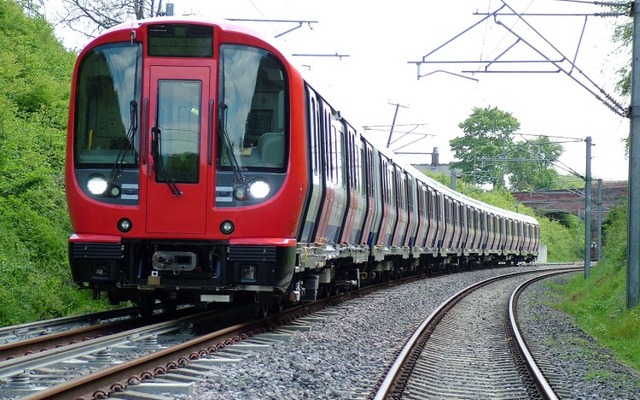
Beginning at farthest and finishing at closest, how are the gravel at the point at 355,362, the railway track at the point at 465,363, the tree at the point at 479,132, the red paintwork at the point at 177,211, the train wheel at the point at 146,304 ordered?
the tree at the point at 479,132 < the train wheel at the point at 146,304 < the red paintwork at the point at 177,211 < the railway track at the point at 465,363 < the gravel at the point at 355,362

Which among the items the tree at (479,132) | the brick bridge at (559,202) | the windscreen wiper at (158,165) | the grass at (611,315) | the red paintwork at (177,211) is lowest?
the grass at (611,315)

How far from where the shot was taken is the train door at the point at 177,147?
33.0 feet

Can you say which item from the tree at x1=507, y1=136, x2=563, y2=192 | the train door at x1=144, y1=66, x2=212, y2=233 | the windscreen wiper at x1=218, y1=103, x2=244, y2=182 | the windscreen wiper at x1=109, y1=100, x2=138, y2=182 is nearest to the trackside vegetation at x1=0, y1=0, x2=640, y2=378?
the windscreen wiper at x1=109, y1=100, x2=138, y2=182

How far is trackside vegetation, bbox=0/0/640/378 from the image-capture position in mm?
12633

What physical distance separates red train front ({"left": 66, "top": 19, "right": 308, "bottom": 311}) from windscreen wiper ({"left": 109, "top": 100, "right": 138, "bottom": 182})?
0.04 ft

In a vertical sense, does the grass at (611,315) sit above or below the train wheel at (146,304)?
below

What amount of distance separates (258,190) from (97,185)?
1717mm

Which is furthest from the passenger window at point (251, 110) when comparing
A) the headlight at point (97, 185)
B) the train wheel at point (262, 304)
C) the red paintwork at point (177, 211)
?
the train wheel at point (262, 304)

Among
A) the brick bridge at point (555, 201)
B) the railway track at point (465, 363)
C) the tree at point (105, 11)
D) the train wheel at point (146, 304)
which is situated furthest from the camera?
the brick bridge at point (555, 201)

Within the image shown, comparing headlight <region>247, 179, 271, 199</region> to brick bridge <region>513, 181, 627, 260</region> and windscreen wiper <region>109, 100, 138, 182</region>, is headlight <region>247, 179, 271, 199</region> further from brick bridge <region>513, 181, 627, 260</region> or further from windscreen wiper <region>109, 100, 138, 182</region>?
brick bridge <region>513, 181, 627, 260</region>

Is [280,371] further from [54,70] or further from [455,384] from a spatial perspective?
[54,70]

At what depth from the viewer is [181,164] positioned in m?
10.1

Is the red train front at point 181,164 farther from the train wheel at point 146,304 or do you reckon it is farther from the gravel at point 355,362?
the gravel at point 355,362

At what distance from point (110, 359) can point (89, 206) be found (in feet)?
7.62
